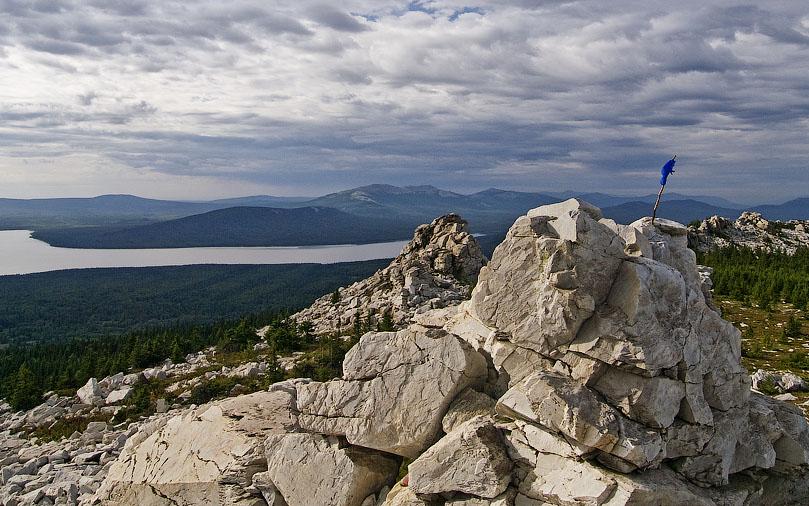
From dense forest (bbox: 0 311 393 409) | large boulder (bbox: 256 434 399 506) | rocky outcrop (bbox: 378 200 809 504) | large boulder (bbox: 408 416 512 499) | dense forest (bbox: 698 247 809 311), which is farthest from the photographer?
dense forest (bbox: 698 247 809 311)

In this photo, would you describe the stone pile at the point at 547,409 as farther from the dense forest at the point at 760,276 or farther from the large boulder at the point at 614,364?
the dense forest at the point at 760,276

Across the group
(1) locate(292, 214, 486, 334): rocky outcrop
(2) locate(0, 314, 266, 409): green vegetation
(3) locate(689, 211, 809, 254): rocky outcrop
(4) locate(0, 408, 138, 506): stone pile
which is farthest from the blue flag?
(3) locate(689, 211, 809, 254): rocky outcrop

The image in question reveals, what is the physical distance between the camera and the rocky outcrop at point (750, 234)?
11738cm

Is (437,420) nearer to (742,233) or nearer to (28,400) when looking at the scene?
(28,400)

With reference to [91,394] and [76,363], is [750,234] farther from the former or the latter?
[76,363]

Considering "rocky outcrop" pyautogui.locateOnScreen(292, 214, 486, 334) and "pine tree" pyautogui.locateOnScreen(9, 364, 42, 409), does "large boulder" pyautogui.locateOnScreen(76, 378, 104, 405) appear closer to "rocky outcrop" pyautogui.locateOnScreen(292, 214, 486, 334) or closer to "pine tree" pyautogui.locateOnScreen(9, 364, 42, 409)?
"pine tree" pyautogui.locateOnScreen(9, 364, 42, 409)

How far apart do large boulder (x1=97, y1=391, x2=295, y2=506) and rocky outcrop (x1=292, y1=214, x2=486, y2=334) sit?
45.8 m

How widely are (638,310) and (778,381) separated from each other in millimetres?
23716

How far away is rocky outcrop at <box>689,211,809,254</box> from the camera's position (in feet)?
385

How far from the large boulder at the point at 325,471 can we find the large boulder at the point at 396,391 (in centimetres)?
51

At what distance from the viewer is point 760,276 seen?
75812 mm

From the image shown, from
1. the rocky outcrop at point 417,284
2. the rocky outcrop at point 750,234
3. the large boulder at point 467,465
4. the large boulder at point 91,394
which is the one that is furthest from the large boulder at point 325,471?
the rocky outcrop at point 750,234

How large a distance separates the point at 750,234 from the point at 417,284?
93.8m

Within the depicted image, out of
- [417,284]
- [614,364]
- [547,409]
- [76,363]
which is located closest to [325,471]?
[547,409]
